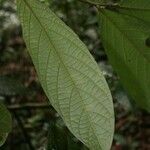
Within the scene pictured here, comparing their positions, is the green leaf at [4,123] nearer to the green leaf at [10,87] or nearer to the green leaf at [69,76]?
the green leaf at [69,76]

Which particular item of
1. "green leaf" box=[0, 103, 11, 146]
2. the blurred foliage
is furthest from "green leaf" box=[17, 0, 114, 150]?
the blurred foliage

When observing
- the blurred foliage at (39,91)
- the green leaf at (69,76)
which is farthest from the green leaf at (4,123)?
the blurred foliage at (39,91)

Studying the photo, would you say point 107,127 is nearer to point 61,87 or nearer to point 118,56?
point 61,87

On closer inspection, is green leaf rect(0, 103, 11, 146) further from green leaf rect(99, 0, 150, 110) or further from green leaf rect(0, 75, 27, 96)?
green leaf rect(0, 75, 27, 96)

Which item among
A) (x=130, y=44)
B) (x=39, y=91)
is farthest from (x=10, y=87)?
(x=39, y=91)

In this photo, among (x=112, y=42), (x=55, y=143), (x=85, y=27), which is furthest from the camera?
(x=85, y=27)

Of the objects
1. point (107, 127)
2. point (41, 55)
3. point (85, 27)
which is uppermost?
point (41, 55)

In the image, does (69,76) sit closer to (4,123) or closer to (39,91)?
(4,123)

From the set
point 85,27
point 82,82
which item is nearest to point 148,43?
point 82,82
